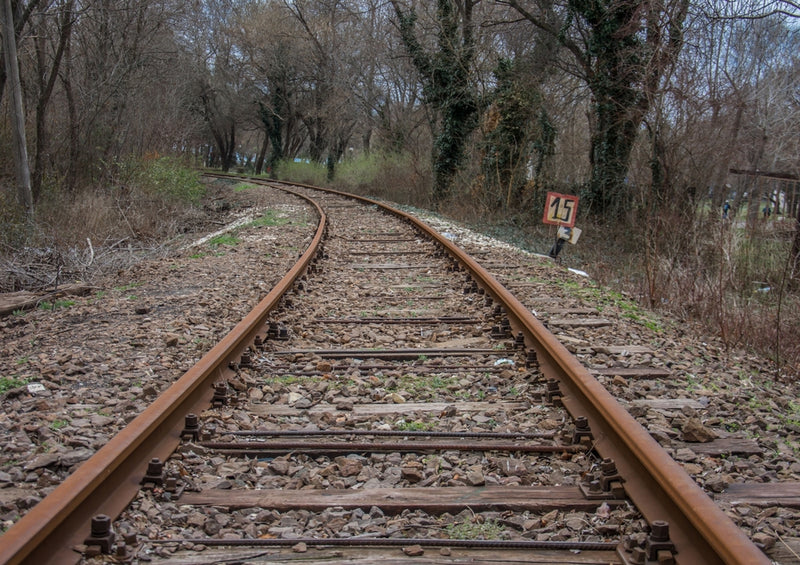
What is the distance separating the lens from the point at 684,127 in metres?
14.1

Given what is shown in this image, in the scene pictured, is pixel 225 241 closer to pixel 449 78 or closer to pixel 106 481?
pixel 106 481

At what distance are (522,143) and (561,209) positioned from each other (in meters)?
6.39

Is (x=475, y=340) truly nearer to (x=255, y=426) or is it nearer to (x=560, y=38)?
(x=255, y=426)

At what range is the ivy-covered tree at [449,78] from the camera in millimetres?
19281

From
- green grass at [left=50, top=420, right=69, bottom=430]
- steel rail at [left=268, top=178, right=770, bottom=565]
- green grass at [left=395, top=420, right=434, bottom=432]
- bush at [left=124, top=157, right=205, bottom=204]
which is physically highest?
bush at [left=124, top=157, right=205, bottom=204]

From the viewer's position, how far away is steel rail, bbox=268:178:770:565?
2.06m

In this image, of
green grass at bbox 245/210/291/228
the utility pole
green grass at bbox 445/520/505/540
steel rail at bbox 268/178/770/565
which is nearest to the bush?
green grass at bbox 245/210/291/228

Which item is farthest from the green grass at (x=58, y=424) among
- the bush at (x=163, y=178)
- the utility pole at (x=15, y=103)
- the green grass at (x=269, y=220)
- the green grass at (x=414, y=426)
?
the bush at (x=163, y=178)

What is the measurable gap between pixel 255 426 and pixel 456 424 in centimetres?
98

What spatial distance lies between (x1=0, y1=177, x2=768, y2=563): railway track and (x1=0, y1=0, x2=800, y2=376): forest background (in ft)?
10.2

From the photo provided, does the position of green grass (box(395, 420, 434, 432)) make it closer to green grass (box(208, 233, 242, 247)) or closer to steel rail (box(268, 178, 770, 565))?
steel rail (box(268, 178, 770, 565))

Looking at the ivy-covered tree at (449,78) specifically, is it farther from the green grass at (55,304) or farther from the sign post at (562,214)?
the green grass at (55,304)

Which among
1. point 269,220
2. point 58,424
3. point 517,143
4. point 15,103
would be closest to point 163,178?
point 269,220

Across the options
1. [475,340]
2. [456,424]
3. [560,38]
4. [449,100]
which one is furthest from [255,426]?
[449,100]
